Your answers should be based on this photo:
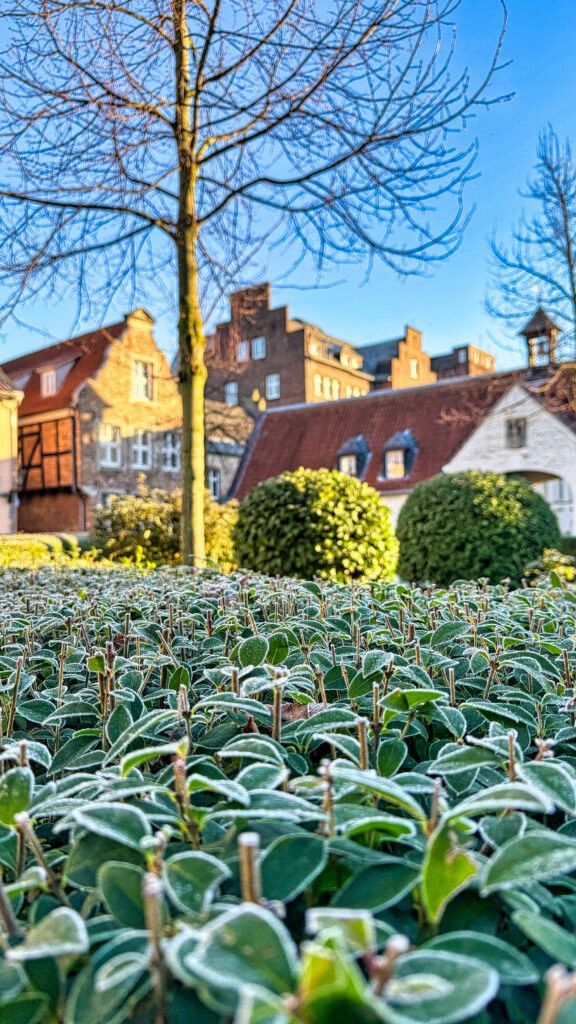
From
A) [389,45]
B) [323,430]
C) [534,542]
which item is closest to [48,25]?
[389,45]

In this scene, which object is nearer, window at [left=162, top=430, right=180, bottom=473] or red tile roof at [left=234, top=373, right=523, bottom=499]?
red tile roof at [left=234, top=373, right=523, bottom=499]

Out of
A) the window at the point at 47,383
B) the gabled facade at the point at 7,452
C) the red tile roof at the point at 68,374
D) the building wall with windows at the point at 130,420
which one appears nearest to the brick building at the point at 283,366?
the building wall with windows at the point at 130,420

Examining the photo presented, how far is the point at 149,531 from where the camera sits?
11.5m

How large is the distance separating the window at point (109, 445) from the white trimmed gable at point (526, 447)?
10.6 m

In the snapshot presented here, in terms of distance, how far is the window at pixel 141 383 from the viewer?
2253cm

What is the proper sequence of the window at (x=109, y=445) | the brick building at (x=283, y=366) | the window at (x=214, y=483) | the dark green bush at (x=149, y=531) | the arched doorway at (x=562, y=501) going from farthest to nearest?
1. the brick building at (x=283, y=366)
2. the window at (x=214, y=483)
3. the window at (x=109, y=445)
4. the arched doorway at (x=562, y=501)
5. the dark green bush at (x=149, y=531)

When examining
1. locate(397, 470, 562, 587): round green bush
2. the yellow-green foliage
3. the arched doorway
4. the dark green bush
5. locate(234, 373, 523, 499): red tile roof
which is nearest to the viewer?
the yellow-green foliage

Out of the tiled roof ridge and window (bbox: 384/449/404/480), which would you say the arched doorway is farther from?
window (bbox: 384/449/404/480)

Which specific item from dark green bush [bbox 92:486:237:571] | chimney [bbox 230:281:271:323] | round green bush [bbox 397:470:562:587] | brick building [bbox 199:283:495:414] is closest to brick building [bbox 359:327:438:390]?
brick building [bbox 199:283:495:414]

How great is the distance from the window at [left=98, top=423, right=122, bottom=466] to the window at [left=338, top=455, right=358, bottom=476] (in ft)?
24.0

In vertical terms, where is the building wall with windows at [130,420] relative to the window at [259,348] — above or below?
below

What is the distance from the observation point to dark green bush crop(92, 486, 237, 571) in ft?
37.9

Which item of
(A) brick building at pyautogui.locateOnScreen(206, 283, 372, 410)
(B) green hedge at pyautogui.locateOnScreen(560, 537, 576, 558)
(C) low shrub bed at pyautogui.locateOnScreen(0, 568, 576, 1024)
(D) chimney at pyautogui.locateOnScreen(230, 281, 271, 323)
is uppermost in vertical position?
(A) brick building at pyautogui.locateOnScreen(206, 283, 372, 410)

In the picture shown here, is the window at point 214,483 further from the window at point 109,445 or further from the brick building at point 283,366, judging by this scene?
the brick building at point 283,366
